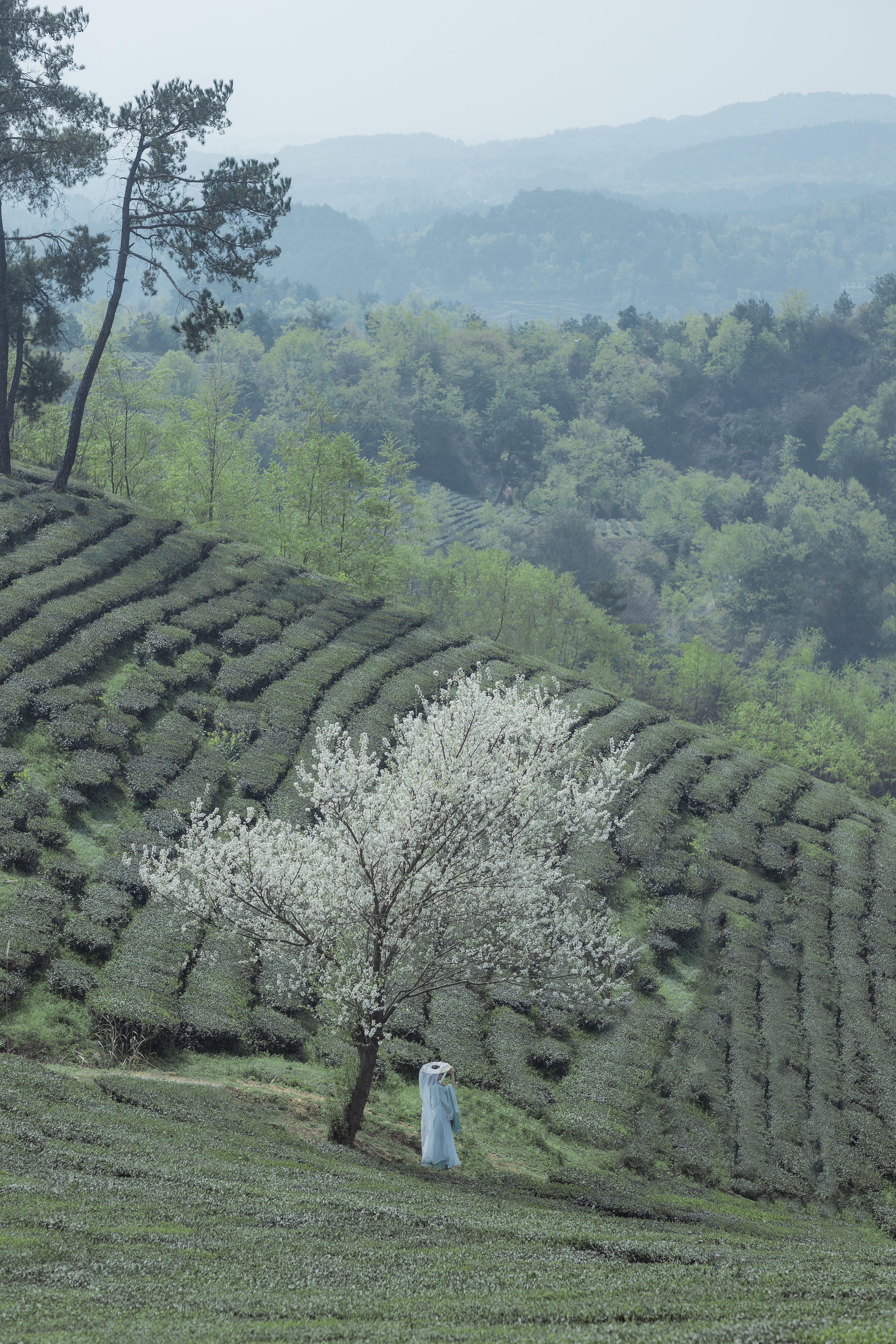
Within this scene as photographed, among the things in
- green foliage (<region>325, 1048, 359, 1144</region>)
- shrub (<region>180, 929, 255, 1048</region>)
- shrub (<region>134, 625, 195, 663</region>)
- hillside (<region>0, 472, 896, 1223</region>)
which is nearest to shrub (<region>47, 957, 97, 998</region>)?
hillside (<region>0, 472, 896, 1223</region>)

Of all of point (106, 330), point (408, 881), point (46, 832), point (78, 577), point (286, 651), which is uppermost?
point (106, 330)

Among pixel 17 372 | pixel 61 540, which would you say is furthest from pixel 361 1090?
pixel 17 372

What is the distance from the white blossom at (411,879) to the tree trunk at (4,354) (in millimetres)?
24721

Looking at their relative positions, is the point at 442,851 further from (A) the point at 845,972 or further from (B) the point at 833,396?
(B) the point at 833,396

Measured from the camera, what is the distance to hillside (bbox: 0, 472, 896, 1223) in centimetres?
1875

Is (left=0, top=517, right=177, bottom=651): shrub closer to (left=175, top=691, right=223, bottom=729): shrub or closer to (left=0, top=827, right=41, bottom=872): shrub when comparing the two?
(left=175, top=691, right=223, bottom=729): shrub

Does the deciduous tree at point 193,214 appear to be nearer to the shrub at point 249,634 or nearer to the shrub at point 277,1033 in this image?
the shrub at point 249,634

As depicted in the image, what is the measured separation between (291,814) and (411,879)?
378 inches

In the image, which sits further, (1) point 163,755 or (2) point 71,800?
(1) point 163,755

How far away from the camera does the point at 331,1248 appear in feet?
32.7

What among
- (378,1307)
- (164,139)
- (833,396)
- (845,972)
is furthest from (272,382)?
(378,1307)

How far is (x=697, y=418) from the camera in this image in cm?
14325

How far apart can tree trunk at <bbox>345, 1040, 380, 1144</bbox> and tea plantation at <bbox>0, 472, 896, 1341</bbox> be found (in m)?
0.93

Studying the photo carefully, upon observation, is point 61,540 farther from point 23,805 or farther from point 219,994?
point 219,994
